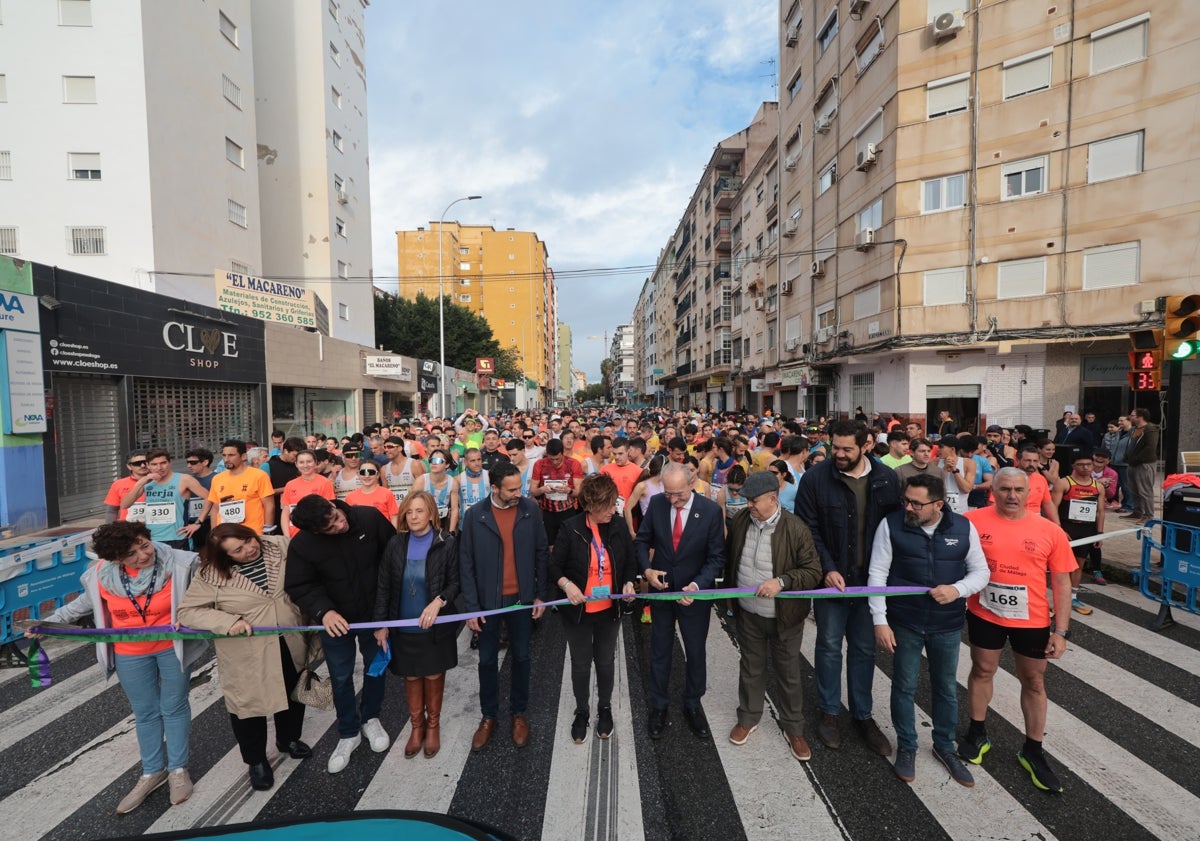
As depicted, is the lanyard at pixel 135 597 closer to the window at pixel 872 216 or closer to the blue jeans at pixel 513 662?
the blue jeans at pixel 513 662

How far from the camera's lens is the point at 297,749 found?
374 cm

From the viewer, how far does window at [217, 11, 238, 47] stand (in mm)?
19984

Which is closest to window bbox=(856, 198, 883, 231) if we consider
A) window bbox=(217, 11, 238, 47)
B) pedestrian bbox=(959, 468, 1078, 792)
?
pedestrian bbox=(959, 468, 1078, 792)

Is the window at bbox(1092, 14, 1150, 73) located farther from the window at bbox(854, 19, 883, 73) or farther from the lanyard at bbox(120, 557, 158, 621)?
the lanyard at bbox(120, 557, 158, 621)

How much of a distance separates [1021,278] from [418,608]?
71.0 ft

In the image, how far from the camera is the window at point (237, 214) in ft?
66.5

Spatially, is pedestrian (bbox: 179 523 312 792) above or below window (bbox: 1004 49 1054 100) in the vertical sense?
below

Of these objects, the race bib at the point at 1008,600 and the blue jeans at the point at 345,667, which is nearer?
the race bib at the point at 1008,600

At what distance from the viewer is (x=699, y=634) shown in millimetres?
4000

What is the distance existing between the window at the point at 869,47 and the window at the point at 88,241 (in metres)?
27.4

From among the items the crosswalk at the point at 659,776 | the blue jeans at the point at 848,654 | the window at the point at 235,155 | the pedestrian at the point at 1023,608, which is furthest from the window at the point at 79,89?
the pedestrian at the point at 1023,608

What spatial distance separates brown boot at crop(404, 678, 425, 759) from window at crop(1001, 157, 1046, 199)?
2252cm

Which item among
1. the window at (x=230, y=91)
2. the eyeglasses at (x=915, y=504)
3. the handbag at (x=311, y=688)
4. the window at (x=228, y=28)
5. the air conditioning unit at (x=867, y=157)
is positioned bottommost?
the handbag at (x=311, y=688)

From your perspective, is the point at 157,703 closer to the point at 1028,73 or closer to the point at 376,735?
the point at 376,735
